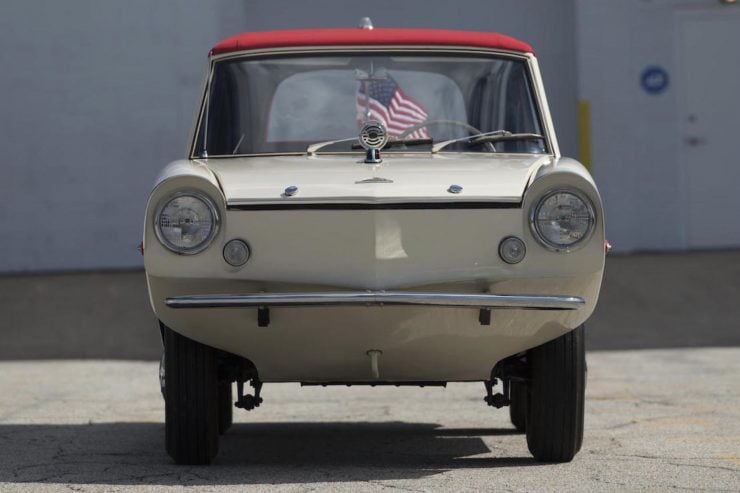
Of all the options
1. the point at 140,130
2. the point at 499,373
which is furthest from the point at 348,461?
the point at 140,130

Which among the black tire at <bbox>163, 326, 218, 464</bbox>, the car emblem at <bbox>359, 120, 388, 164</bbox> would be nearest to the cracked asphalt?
the black tire at <bbox>163, 326, 218, 464</bbox>

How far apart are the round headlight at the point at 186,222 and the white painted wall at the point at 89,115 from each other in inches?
375

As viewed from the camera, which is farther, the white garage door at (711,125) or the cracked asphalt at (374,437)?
the white garage door at (711,125)

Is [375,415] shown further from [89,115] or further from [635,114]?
[635,114]

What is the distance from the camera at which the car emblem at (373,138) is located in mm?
5457

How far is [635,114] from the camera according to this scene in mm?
14742

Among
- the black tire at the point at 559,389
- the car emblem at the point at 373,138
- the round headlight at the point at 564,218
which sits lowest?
the black tire at the point at 559,389

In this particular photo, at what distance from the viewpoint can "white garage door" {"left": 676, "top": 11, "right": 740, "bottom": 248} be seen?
1471 centimetres

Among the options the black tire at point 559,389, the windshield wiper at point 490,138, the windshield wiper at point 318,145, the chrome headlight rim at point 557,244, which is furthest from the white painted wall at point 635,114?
the chrome headlight rim at point 557,244

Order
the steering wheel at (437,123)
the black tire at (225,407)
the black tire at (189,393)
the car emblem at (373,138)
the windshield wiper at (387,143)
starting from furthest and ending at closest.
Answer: the black tire at (225,407) → the steering wheel at (437,123) → the windshield wiper at (387,143) → the car emblem at (373,138) → the black tire at (189,393)

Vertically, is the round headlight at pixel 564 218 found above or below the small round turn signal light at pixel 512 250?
above

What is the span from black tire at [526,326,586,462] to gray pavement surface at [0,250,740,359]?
18.0ft

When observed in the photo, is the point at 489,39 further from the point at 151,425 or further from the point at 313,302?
the point at 151,425

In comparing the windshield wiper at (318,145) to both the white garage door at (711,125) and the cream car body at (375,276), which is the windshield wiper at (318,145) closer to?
the cream car body at (375,276)
